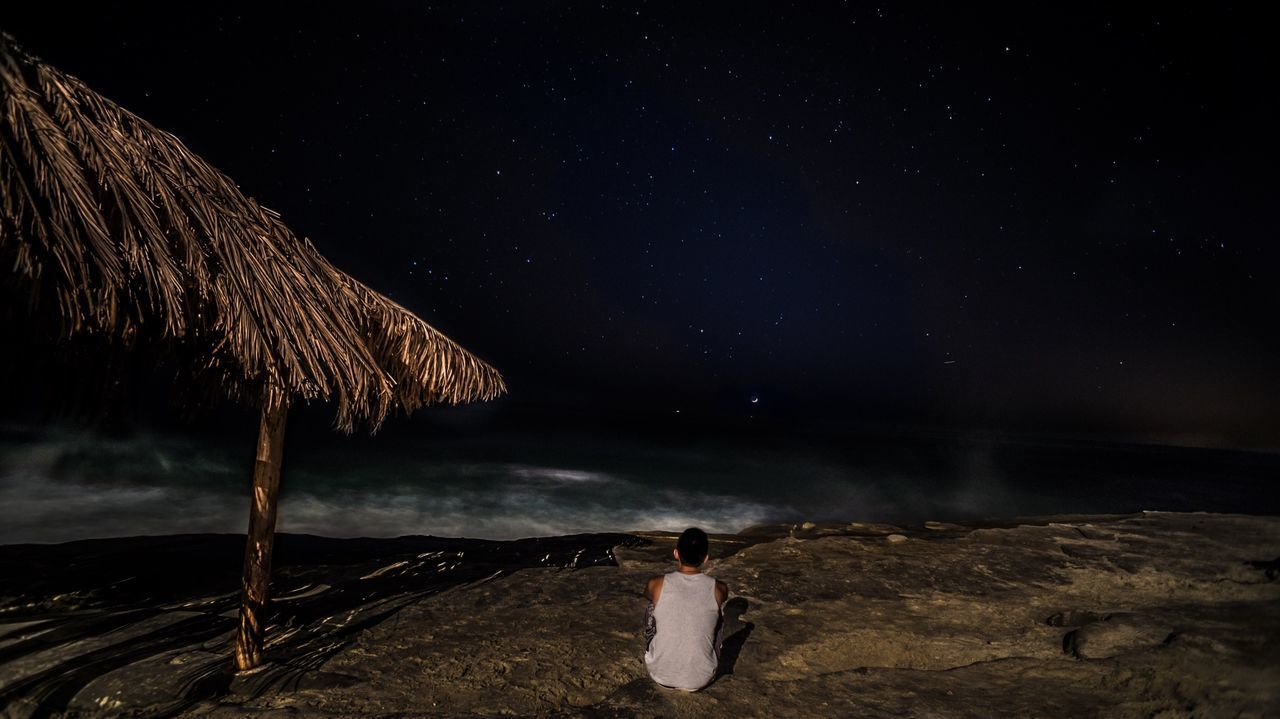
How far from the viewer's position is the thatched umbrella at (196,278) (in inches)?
96.8

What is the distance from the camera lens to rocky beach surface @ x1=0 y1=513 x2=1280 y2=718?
3629 millimetres

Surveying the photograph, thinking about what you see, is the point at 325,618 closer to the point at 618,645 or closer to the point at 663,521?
the point at 618,645

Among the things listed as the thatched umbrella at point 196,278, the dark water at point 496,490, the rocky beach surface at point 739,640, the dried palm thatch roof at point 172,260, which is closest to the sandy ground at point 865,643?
the rocky beach surface at point 739,640

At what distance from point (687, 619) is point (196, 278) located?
11.1 feet

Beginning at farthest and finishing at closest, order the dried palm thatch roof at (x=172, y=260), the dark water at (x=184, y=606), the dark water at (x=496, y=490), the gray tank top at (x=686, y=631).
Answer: the dark water at (x=496, y=490) < the dark water at (x=184, y=606) < the gray tank top at (x=686, y=631) < the dried palm thatch roof at (x=172, y=260)

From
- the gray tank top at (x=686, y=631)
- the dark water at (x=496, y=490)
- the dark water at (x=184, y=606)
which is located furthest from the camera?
the dark water at (x=496, y=490)

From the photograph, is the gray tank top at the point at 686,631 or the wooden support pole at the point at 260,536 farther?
the wooden support pole at the point at 260,536

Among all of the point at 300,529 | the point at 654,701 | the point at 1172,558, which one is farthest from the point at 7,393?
the point at 300,529

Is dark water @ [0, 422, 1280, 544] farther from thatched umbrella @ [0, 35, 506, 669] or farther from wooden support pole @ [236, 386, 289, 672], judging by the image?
thatched umbrella @ [0, 35, 506, 669]

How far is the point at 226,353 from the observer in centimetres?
369

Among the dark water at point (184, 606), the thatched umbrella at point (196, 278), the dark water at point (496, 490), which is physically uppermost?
the thatched umbrella at point (196, 278)

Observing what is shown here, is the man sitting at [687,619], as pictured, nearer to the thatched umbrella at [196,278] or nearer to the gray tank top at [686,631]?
the gray tank top at [686,631]

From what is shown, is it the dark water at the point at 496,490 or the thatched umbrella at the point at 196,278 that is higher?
the thatched umbrella at the point at 196,278

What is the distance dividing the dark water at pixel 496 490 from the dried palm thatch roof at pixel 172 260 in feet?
38.1
